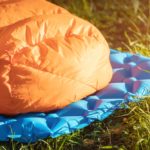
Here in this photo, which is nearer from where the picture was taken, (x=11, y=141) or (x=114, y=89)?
(x=11, y=141)

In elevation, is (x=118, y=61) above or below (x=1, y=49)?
below

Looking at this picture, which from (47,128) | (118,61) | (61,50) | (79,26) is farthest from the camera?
(118,61)

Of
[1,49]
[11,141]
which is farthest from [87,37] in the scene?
[11,141]

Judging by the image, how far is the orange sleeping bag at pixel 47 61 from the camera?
2.69 metres

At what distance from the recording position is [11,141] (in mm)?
2680

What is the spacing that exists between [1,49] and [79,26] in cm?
55

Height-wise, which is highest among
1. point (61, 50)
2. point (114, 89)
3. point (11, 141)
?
point (61, 50)

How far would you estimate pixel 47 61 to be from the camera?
2.75 metres

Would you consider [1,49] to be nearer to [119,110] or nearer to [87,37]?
[87,37]

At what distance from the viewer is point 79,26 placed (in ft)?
10.0

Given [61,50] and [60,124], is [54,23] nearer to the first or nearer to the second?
[61,50]

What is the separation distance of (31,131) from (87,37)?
692mm

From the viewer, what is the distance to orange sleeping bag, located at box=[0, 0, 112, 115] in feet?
8.83

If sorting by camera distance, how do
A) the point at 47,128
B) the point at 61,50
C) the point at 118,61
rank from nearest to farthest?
the point at 47,128
the point at 61,50
the point at 118,61
